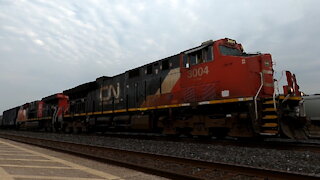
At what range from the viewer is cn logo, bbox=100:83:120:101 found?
52.7 ft

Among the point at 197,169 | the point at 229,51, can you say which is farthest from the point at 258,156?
the point at 229,51

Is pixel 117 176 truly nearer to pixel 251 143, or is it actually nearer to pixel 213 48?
pixel 251 143

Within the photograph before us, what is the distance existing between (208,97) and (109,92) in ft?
27.4

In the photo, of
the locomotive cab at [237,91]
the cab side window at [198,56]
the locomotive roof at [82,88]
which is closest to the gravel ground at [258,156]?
the locomotive cab at [237,91]

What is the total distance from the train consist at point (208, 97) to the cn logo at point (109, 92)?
0.06 m

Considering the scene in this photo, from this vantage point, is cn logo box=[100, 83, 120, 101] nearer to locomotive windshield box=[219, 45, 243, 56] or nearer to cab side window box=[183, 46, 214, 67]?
cab side window box=[183, 46, 214, 67]

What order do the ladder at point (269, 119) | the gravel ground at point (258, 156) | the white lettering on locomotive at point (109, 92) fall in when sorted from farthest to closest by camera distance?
the white lettering on locomotive at point (109, 92) → the ladder at point (269, 119) → the gravel ground at point (258, 156)

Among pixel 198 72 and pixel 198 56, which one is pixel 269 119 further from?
pixel 198 56

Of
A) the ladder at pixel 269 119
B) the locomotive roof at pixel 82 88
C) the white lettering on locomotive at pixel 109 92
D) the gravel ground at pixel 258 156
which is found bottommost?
the gravel ground at pixel 258 156

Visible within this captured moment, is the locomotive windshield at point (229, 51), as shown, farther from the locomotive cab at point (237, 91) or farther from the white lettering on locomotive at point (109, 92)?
the white lettering on locomotive at point (109, 92)

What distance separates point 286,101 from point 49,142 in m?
10.4

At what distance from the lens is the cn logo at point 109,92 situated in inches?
632

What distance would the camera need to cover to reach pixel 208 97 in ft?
33.3

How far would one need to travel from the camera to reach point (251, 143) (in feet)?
28.9
